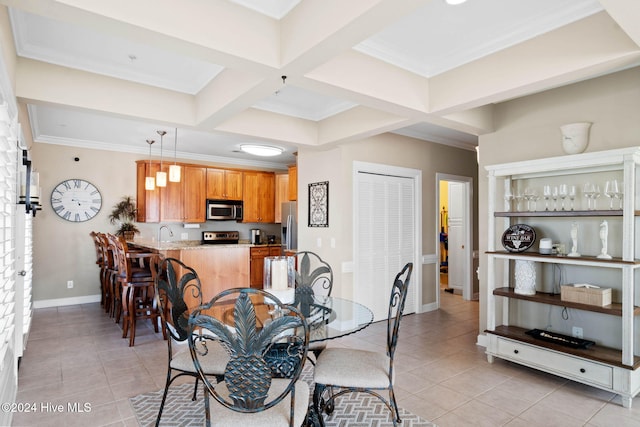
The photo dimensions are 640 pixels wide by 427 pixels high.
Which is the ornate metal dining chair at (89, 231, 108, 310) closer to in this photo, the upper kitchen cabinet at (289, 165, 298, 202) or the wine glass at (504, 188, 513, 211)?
the upper kitchen cabinet at (289, 165, 298, 202)

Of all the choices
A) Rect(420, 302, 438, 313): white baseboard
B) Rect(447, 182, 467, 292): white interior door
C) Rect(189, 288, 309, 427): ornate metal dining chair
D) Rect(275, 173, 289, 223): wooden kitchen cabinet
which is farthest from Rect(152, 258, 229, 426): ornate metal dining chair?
Rect(447, 182, 467, 292): white interior door

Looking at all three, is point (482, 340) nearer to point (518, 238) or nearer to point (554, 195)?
point (518, 238)

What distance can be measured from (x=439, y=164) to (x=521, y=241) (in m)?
2.56

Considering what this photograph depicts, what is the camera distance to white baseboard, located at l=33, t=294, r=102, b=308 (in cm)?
554

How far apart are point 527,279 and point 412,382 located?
4.79 ft

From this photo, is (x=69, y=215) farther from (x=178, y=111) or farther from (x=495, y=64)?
(x=495, y=64)

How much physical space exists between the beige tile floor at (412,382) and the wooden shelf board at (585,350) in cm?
31

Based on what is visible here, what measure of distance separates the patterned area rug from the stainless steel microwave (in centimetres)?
437

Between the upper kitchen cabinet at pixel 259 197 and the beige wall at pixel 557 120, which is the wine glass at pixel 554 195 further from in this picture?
the upper kitchen cabinet at pixel 259 197

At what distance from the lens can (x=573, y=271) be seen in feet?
10.9

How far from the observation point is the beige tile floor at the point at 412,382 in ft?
8.30

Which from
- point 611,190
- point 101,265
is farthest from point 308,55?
point 101,265

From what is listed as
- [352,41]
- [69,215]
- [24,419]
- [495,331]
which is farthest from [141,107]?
[495,331]

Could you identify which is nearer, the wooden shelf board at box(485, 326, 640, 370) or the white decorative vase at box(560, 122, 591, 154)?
the wooden shelf board at box(485, 326, 640, 370)
